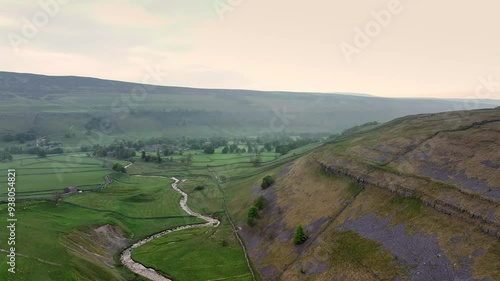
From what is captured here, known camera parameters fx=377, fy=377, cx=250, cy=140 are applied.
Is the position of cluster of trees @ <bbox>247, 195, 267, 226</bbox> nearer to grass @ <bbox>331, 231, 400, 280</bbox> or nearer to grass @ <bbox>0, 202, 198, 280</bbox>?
grass @ <bbox>0, 202, 198, 280</bbox>

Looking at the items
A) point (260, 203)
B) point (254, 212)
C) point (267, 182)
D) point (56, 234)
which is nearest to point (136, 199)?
point (267, 182)

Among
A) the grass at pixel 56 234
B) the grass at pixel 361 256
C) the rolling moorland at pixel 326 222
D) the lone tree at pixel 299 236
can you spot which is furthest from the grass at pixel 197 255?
the grass at pixel 361 256

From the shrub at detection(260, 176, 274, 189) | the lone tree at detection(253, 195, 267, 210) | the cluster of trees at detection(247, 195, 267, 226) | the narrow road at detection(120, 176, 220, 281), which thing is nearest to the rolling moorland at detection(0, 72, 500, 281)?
the cluster of trees at detection(247, 195, 267, 226)

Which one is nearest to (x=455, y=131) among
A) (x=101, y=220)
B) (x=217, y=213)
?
(x=217, y=213)

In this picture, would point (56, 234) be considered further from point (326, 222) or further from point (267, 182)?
point (267, 182)

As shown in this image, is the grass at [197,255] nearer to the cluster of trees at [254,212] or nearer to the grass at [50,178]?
the cluster of trees at [254,212]

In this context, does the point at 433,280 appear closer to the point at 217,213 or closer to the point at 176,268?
the point at 176,268

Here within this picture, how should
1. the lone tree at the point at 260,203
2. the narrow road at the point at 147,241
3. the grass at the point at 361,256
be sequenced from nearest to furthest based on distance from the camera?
the grass at the point at 361,256
the narrow road at the point at 147,241
the lone tree at the point at 260,203
